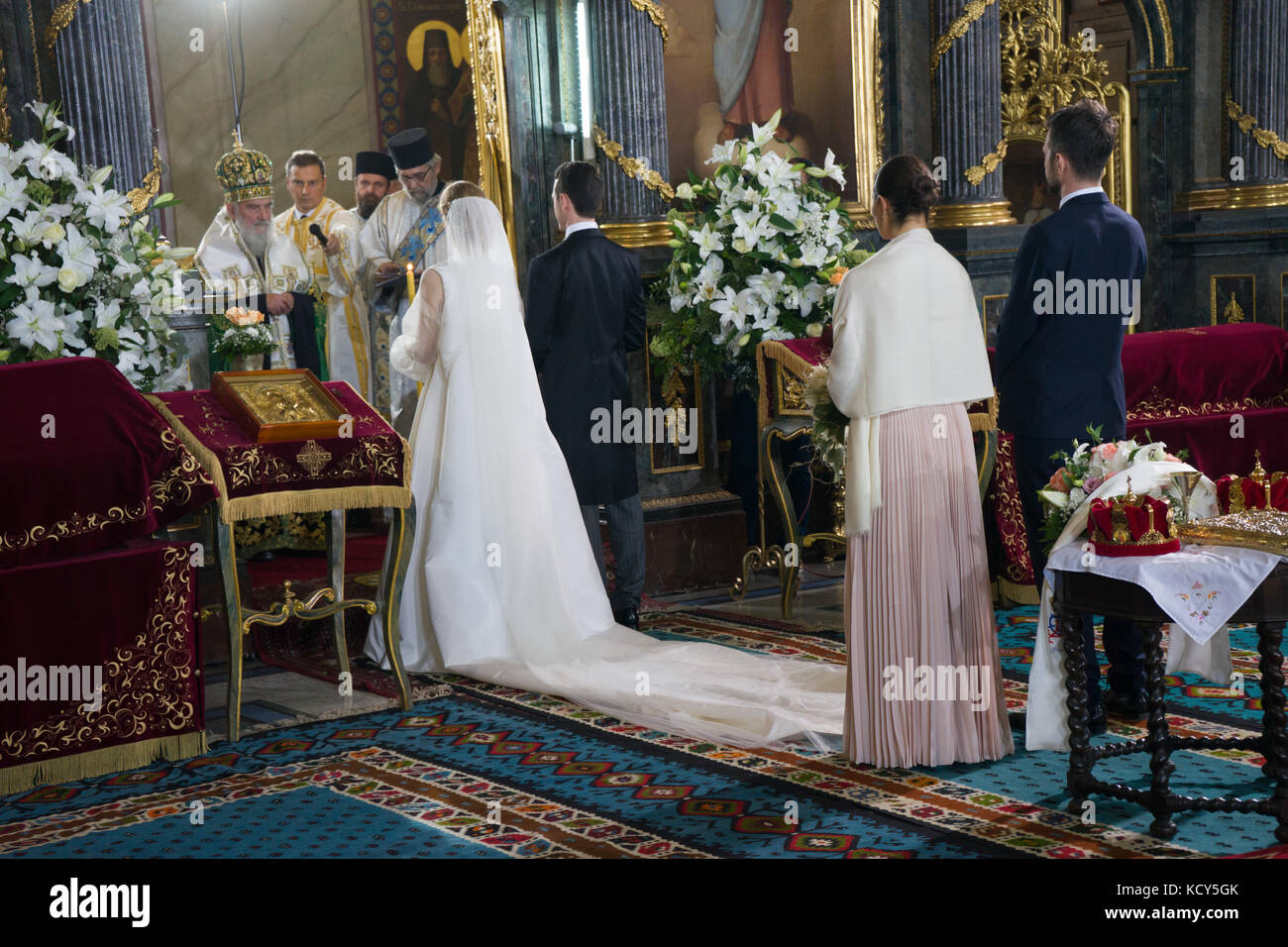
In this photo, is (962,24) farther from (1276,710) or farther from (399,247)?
(1276,710)

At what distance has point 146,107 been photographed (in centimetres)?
712

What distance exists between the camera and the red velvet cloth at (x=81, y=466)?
471 cm

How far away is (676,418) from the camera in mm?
7750

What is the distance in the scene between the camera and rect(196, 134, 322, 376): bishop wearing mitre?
338 inches

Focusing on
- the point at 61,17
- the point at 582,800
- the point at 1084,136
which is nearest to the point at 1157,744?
the point at 582,800

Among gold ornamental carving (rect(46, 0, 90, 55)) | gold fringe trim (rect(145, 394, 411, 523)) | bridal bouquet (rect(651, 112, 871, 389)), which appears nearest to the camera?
gold fringe trim (rect(145, 394, 411, 523))

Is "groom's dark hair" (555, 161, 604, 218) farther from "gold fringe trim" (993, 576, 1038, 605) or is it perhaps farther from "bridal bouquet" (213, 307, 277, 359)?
"gold fringe trim" (993, 576, 1038, 605)

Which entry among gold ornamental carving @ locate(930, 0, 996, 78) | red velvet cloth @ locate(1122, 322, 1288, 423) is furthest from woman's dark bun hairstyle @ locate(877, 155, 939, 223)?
gold ornamental carving @ locate(930, 0, 996, 78)

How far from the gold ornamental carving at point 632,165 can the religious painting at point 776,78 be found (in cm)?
38

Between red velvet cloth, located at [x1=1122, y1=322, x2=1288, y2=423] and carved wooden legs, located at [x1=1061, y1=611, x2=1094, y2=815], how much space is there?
323 centimetres

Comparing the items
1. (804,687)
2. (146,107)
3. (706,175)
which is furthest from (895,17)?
(804,687)

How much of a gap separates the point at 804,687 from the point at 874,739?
93 centimetres

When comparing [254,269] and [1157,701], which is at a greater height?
[254,269]

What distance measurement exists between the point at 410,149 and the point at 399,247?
64cm
